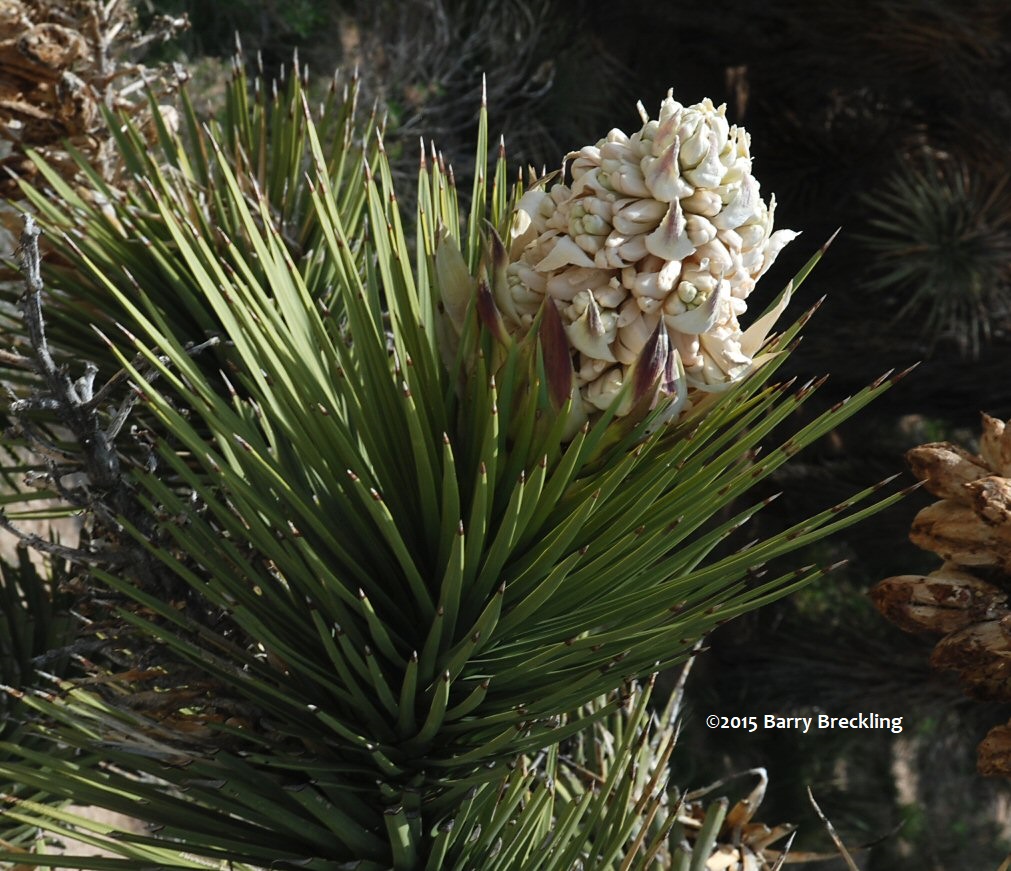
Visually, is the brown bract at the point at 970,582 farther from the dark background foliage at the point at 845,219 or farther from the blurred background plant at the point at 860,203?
the blurred background plant at the point at 860,203

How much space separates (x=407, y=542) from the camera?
628 mm

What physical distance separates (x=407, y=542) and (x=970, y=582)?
0.31m

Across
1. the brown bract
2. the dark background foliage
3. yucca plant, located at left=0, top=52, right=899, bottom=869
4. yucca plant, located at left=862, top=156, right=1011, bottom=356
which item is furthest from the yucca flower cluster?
yucca plant, located at left=862, top=156, right=1011, bottom=356

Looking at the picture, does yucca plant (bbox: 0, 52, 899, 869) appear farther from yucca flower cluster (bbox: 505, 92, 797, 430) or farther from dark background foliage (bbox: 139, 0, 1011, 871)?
dark background foliage (bbox: 139, 0, 1011, 871)

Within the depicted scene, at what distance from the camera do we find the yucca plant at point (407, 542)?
562 millimetres

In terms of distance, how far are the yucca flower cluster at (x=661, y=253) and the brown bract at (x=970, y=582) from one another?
13 centimetres

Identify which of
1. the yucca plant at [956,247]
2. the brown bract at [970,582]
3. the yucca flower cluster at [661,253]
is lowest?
the brown bract at [970,582]

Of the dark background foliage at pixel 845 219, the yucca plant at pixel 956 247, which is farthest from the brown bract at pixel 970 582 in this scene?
the yucca plant at pixel 956 247

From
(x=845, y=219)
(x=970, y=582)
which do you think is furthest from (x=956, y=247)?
(x=970, y=582)

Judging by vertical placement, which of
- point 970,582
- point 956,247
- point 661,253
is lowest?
point 970,582

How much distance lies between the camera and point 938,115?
3.13 m

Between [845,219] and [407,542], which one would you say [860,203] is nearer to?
[845,219]

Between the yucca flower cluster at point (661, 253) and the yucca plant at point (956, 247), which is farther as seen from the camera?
the yucca plant at point (956, 247)

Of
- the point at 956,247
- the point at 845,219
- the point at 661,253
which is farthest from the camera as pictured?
the point at 845,219
